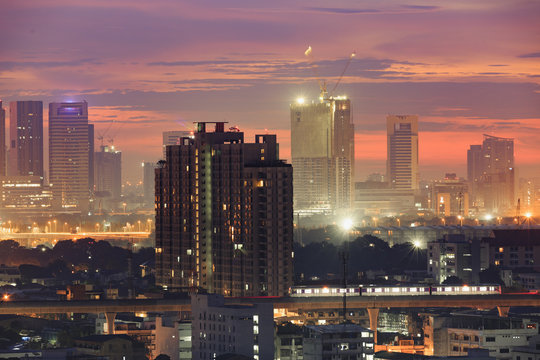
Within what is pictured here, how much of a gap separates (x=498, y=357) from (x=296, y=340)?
13986 millimetres

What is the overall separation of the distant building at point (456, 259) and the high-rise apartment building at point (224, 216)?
35.2 m

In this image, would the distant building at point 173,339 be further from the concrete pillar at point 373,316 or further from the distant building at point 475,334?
the concrete pillar at point 373,316

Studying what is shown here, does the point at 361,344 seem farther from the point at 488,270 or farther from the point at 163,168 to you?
the point at 488,270

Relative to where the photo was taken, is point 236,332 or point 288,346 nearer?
point 236,332

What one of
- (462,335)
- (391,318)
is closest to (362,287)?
(391,318)

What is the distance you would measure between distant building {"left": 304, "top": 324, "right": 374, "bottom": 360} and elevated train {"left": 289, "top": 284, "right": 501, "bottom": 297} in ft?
154

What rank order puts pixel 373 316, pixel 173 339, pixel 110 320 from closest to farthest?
pixel 173 339 < pixel 110 320 < pixel 373 316

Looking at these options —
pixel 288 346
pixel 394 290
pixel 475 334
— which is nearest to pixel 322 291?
pixel 394 290

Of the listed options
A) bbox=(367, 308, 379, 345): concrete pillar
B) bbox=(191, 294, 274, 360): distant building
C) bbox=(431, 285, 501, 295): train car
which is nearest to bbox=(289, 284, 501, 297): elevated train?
bbox=(431, 285, 501, 295): train car

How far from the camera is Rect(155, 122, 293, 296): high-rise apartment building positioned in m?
153

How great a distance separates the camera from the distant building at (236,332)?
4186 inches

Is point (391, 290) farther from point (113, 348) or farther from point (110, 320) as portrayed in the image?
point (113, 348)

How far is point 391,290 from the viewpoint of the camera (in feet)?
484

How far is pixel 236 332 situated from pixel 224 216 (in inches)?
2119
